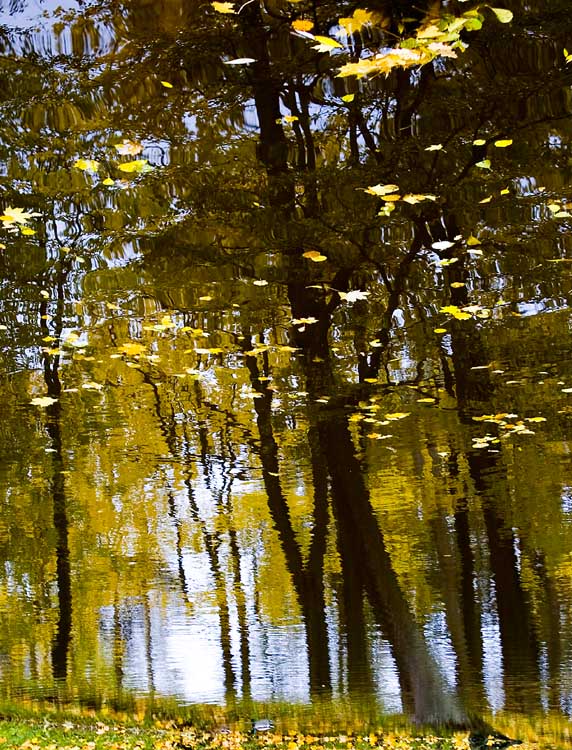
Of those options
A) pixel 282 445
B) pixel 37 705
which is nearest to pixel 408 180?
pixel 282 445

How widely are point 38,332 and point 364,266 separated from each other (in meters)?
1.40

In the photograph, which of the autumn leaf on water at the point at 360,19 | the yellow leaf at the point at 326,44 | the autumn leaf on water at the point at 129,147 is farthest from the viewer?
the autumn leaf on water at the point at 129,147

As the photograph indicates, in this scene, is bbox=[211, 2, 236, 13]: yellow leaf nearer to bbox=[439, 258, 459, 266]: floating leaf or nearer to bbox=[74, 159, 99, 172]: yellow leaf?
bbox=[74, 159, 99, 172]: yellow leaf

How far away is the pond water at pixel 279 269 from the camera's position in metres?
2.82

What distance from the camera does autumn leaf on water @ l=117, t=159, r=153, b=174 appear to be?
2.94 meters

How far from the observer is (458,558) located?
344 centimetres

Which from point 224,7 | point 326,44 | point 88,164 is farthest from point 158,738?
point 326,44

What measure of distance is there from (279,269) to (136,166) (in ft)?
2.48

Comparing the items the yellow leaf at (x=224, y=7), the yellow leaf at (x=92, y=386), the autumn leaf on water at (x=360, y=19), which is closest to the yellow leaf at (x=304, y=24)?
the autumn leaf on water at (x=360, y=19)

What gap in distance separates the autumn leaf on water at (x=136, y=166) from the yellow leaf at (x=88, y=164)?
0.10 metres

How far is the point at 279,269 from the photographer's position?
2.93 meters

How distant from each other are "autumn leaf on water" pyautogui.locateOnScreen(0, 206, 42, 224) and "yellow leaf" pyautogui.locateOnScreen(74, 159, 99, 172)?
0.92ft

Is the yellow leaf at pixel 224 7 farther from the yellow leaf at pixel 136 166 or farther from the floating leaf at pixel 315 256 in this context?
the floating leaf at pixel 315 256

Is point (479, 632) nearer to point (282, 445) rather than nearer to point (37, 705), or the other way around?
point (282, 445)
